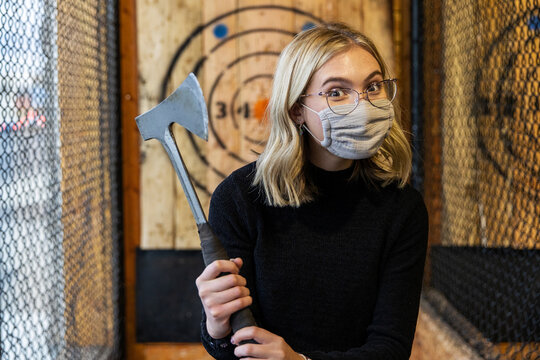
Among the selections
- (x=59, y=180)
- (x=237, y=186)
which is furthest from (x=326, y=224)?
(x=59, y=180)

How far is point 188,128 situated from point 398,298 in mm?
493

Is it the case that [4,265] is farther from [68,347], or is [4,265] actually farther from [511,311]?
[511,311]

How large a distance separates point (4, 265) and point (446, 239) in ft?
5.47

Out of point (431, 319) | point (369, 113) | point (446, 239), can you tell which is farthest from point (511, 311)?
point (369, 113)

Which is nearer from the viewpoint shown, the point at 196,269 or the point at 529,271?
the point at 529,271

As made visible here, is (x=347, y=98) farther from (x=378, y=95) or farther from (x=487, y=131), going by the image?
(x=487, y=131)

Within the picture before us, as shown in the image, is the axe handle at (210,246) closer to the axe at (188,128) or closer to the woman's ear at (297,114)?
→ the axe at (188,128)

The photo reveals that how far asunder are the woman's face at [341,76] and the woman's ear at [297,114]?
21 millimetres

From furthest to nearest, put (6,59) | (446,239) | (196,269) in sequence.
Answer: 1. (196,269)
2. (446,239)
3. (6,59)

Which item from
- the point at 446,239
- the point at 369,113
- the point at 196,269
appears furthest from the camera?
the point at 196,269

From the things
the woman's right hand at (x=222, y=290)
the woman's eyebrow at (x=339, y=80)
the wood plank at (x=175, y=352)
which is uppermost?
the woman's eyebrow at (x=339, y=80)

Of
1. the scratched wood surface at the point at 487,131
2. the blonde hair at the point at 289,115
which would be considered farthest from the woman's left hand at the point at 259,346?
the scratched wood surface at the point at 487,131

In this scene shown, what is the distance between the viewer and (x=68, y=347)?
184 cm

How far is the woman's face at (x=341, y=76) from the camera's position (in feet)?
3.58
